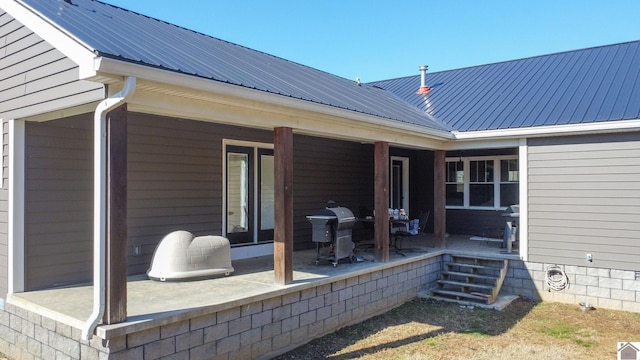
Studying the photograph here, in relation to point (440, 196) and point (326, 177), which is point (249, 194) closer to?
point (326, 177)

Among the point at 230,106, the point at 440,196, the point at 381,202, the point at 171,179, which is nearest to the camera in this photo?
the point at 230,106

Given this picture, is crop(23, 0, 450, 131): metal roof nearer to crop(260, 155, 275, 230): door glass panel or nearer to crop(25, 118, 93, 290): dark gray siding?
crop(25, 118, 93, 290): dark gray siding

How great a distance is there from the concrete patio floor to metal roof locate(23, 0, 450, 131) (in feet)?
6.95

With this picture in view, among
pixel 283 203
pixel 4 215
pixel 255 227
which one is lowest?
Answer: pixel 255 227

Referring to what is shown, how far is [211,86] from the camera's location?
4176 millimetres

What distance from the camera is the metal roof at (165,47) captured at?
4.03 m

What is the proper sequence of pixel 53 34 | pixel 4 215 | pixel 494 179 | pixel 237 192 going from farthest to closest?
pixel 494 179 < pixel 237 192 < pixel 4 215 < pixel 53 34

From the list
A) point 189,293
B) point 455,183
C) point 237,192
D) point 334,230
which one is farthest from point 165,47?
point 455,183

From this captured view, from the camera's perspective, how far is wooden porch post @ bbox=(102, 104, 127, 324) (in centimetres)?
363

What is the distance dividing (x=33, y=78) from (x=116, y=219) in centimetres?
201

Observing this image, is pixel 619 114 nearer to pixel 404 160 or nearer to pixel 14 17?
pixel 404 160

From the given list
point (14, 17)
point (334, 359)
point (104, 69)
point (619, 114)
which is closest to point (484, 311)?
point (334, 359)

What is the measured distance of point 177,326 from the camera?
401 centimetres

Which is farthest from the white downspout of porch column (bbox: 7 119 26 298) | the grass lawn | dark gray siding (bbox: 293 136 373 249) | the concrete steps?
the concrete steps
